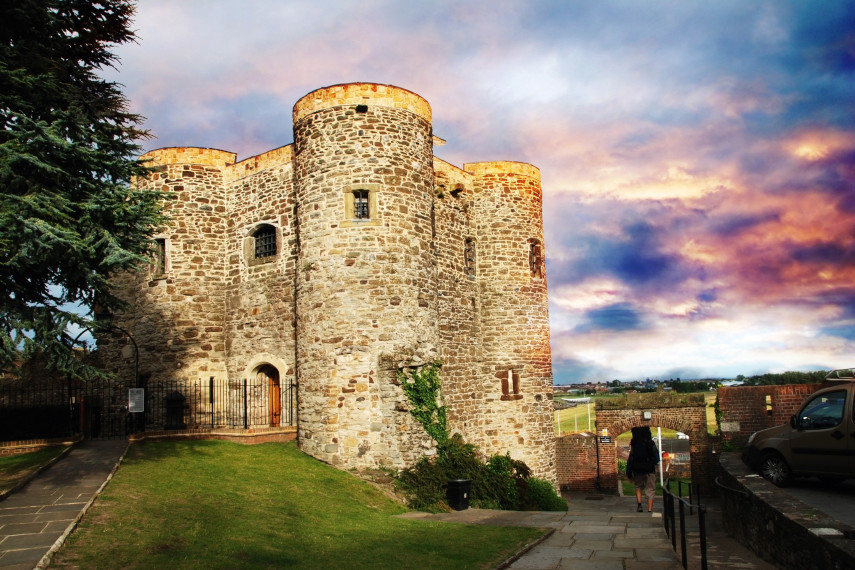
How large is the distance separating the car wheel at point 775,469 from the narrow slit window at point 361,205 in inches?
431

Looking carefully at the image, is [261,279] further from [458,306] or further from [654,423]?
[654,423]

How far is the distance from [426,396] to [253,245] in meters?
7.95

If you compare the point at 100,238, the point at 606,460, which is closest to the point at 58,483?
the point at 100,238

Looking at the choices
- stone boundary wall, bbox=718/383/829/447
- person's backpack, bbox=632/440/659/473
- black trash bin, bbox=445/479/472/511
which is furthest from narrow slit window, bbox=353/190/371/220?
stone boundary wall, bbox=718/383/829/447

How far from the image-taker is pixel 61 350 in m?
11.3

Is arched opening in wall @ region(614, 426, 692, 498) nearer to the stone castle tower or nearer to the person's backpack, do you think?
the stone castle tower

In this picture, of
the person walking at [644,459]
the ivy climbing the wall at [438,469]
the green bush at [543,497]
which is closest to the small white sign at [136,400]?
the ivy climbing the wall at [438,469]

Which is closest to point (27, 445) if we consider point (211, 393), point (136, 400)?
point (136, 400)

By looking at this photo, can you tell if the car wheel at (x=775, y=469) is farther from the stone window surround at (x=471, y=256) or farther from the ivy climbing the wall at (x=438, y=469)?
the stone window surround at (x=471, y=256)

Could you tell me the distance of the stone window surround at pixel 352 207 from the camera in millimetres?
18078

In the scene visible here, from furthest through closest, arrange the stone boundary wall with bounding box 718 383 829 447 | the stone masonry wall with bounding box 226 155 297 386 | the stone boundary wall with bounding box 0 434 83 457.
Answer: the stone masonry wall with bounding box 226 155 297 386, the stone boundary wall with bounding box 718 383 829 447, the stone boundary wall with bounding box 0 434 83 457

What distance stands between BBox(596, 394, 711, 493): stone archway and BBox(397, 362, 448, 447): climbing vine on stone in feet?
32.4

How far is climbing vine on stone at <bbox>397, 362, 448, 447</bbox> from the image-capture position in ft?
56.8

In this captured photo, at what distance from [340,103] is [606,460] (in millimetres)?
16800
